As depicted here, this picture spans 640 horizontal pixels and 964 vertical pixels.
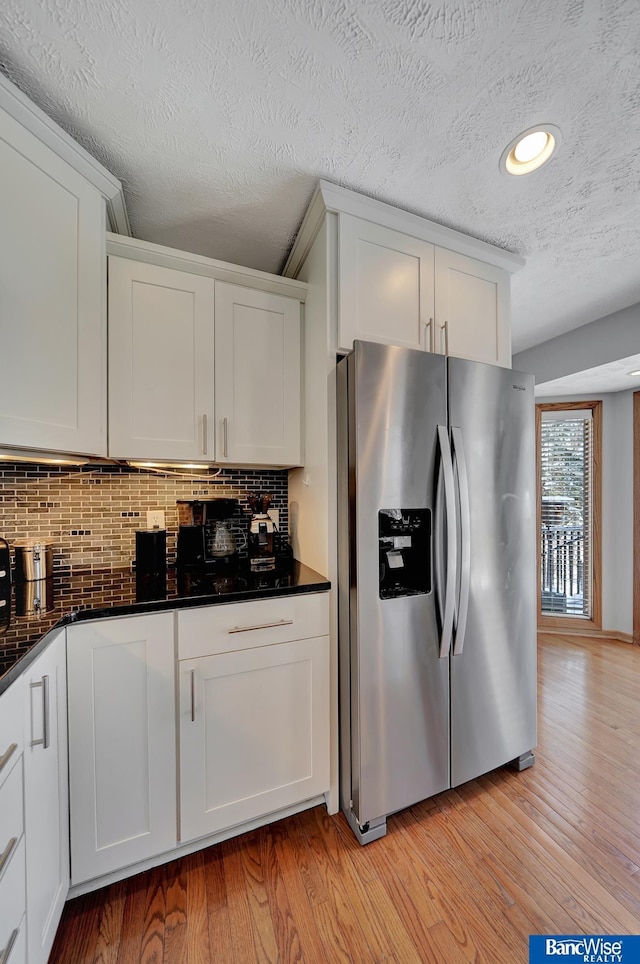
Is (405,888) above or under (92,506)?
under

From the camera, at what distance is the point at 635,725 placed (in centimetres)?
212

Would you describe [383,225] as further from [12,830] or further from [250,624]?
[12,830]

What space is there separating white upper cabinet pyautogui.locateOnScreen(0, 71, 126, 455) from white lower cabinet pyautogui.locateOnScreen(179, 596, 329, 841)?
2.56ft

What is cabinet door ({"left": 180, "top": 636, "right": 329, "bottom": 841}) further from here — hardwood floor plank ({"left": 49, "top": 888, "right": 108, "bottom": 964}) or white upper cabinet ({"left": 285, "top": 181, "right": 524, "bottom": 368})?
white upper cabinet ({"left": 285, "top": 181, "right": 524, "bottom": 368})

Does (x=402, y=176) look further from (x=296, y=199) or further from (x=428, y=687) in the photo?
(x=428, y=687)

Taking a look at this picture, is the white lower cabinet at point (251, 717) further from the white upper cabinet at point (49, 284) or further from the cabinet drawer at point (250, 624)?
the white upper cabinet at point (49, 284)

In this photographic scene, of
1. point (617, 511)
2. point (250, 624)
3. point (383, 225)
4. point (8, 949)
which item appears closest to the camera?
point (8, 949)

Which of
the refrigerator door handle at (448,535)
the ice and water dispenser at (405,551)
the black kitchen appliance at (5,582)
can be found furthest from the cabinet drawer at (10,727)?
the refrigerator door handle at (448,535)

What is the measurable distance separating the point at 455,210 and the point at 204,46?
110cm

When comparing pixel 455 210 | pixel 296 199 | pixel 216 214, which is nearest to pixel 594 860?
pixel 455 210

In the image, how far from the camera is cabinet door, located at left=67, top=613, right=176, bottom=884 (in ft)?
3.79

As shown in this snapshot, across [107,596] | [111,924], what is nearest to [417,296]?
[107,596]

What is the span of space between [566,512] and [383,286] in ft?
10.2

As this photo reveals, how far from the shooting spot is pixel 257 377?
1.75 m
